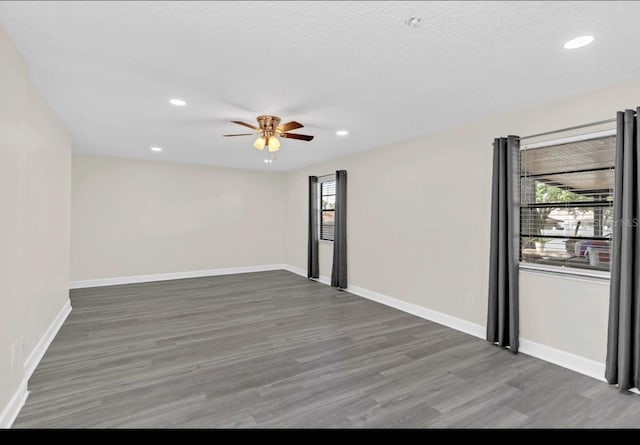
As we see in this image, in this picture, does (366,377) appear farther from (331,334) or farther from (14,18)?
(14,18)

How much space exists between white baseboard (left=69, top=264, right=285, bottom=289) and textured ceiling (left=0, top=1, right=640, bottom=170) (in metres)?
3.41

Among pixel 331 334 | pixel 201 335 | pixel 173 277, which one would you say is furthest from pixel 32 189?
pixel 173 277

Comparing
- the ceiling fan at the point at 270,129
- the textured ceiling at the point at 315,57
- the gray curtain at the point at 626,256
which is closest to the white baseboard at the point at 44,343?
the textured ceiling at the point at 315,57

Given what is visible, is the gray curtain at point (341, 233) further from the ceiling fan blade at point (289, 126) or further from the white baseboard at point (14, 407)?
the white baseboard at point (14, 407)

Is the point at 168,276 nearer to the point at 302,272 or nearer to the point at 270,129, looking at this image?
the point at 302,272

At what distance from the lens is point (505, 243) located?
328 centimetres

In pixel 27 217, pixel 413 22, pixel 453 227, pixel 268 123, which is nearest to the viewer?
pixel 413 22

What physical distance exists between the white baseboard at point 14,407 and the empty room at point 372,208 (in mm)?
17

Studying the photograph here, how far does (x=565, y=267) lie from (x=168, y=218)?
256 inches

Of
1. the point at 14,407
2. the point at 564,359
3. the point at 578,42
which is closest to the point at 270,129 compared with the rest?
the point at 578,42

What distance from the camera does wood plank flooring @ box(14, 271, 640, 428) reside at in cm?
220

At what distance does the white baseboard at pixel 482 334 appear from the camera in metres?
2.81

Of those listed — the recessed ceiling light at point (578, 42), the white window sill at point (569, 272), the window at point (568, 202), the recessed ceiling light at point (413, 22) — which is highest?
the recessed ceiling light at point (578, 42)

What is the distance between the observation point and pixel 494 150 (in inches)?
133
